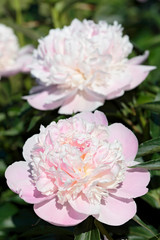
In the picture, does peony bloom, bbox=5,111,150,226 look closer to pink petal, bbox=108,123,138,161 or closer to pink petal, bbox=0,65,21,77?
pink petal, bbox=108,123,138,161

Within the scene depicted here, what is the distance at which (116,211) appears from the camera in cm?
68

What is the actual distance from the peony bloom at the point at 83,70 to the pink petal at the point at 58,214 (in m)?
0.30

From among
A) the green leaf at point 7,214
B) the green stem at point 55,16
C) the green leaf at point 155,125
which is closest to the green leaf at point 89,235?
the green leaf at point 155,125

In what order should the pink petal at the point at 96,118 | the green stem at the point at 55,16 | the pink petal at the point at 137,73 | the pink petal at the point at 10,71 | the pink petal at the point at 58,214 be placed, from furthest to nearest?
the green stem at the point at 55,16
the pink petal at the point at 10,71
the pink petal at the point at 137,73
the pink petal at the point at 96,118
the pink petal at the point at 58,214

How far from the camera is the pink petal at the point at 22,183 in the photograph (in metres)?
0.68

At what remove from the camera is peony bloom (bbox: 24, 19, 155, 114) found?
98 centimetres

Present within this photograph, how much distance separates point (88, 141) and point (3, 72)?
0.83 m

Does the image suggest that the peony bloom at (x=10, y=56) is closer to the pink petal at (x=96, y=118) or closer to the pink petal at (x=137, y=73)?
the pink petal at (x=137, y=73)

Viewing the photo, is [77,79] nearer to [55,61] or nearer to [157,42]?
[55,61]

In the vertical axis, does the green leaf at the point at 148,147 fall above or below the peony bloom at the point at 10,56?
above

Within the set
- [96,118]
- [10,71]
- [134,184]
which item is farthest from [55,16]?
[134,184]

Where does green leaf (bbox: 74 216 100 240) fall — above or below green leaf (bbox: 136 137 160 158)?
below

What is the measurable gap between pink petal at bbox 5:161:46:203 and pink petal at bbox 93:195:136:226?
89 millimetres

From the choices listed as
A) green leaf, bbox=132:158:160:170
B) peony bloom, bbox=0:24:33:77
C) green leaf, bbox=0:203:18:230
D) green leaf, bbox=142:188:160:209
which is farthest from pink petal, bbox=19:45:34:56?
green leaf, bbox=132:158:160:170
